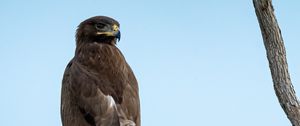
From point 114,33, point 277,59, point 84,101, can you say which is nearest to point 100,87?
point 84,101

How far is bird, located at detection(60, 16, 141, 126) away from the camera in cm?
663

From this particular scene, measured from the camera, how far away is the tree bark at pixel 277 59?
5.47 metres

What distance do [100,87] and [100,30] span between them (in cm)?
119

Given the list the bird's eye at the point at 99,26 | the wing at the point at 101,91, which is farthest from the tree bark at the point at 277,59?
the bird's eye at the point at 99,26

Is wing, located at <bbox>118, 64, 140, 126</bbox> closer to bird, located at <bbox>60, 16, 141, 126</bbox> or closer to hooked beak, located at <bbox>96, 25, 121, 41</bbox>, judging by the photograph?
bird, located at <bbox>60, 16, 141, 126</bbox>

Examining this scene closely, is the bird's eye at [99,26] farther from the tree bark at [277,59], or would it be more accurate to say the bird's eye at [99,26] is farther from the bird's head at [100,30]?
the tree bark at [277,59]

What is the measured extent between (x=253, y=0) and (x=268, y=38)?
0.44m

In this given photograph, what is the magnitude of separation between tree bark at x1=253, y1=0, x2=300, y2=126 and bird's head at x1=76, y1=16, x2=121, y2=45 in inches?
102

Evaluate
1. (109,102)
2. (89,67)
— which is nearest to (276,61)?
(109,102)

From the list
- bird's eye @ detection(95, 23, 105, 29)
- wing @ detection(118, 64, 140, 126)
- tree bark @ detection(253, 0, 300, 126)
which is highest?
bird's eye @ detection(95, 23, 105, 29)

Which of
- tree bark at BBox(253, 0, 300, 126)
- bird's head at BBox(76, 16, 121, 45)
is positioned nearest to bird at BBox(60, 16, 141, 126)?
bird's head at BBox(76, 16, 121, 45)

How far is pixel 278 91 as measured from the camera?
5.51 metres

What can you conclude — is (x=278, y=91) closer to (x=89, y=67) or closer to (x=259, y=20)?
(x=259, y=20)

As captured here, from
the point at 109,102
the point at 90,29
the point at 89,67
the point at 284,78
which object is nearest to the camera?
the point at 284,78
